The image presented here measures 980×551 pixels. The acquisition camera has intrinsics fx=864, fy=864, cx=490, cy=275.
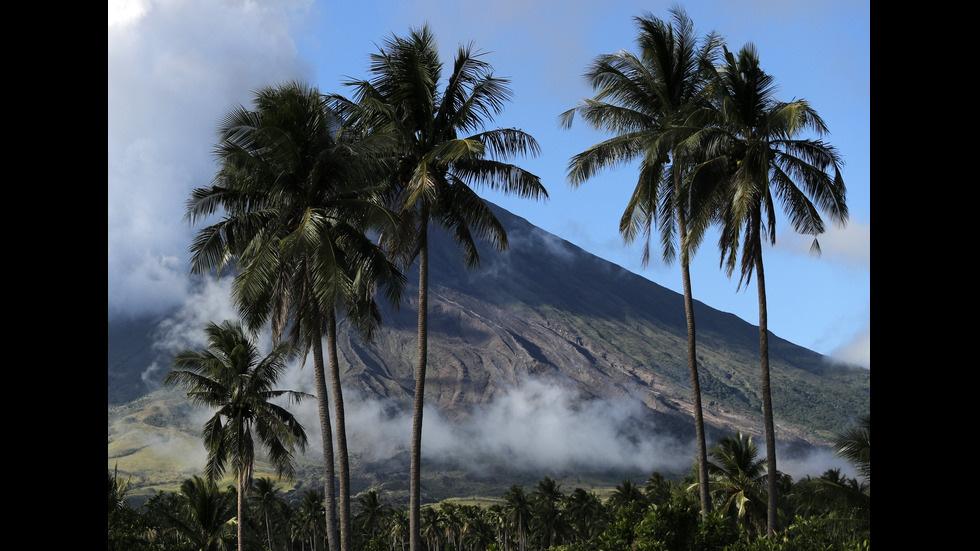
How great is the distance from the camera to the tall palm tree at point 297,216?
71.6ft

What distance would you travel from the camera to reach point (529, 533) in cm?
9419

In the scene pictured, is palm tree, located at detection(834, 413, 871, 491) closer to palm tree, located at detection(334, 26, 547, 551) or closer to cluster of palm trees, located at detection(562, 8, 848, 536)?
cluster of palm trees, located at detection(562, 8, 848, 536)

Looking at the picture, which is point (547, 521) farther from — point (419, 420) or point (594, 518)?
point (419, 420)

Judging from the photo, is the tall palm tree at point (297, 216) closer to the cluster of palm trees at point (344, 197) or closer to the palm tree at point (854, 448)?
the cluster of palm trees at point (344, 197)

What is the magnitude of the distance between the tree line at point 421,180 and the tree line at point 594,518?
483 cm

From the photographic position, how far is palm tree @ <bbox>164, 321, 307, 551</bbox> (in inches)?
1369

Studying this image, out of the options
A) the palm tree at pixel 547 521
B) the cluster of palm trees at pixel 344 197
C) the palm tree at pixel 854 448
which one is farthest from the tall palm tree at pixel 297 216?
the palm tree at pixel 547 521
